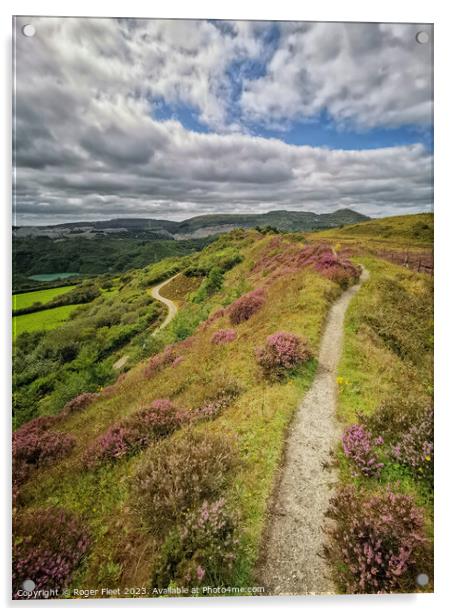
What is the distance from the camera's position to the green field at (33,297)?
612 cm

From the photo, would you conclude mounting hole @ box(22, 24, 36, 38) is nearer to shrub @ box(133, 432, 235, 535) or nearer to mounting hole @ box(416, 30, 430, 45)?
mounting hole @ box(416, 30, 430, 45)

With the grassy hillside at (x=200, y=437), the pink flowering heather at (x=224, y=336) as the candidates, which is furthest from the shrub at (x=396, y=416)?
the pink flowering heather at (x=224, y=336)

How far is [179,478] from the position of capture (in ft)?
16.2

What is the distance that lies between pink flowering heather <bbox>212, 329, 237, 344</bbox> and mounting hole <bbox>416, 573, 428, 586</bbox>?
688cm

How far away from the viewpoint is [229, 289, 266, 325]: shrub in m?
11.3

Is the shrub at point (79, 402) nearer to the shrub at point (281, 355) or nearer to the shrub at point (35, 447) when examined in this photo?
the shrub at point (35, 447)

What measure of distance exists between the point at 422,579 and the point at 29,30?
1354 cm

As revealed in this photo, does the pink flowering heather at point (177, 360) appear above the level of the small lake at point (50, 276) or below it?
below

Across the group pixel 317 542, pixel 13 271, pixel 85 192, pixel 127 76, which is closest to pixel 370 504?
pixel 317 542

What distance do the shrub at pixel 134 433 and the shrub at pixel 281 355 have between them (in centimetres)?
256

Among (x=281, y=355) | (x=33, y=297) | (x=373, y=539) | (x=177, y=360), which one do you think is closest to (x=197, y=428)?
(x=281, y=355)

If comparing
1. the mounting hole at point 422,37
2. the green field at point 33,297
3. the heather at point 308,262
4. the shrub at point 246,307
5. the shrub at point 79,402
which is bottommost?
the shrub at point 79,402

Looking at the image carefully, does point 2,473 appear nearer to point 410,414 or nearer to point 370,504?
point 370,504

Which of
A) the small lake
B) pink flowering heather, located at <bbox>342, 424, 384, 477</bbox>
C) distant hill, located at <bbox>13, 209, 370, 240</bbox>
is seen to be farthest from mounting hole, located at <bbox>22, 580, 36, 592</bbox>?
distant hill, located at <bbox>13, 209, 370, 240</bbox>
